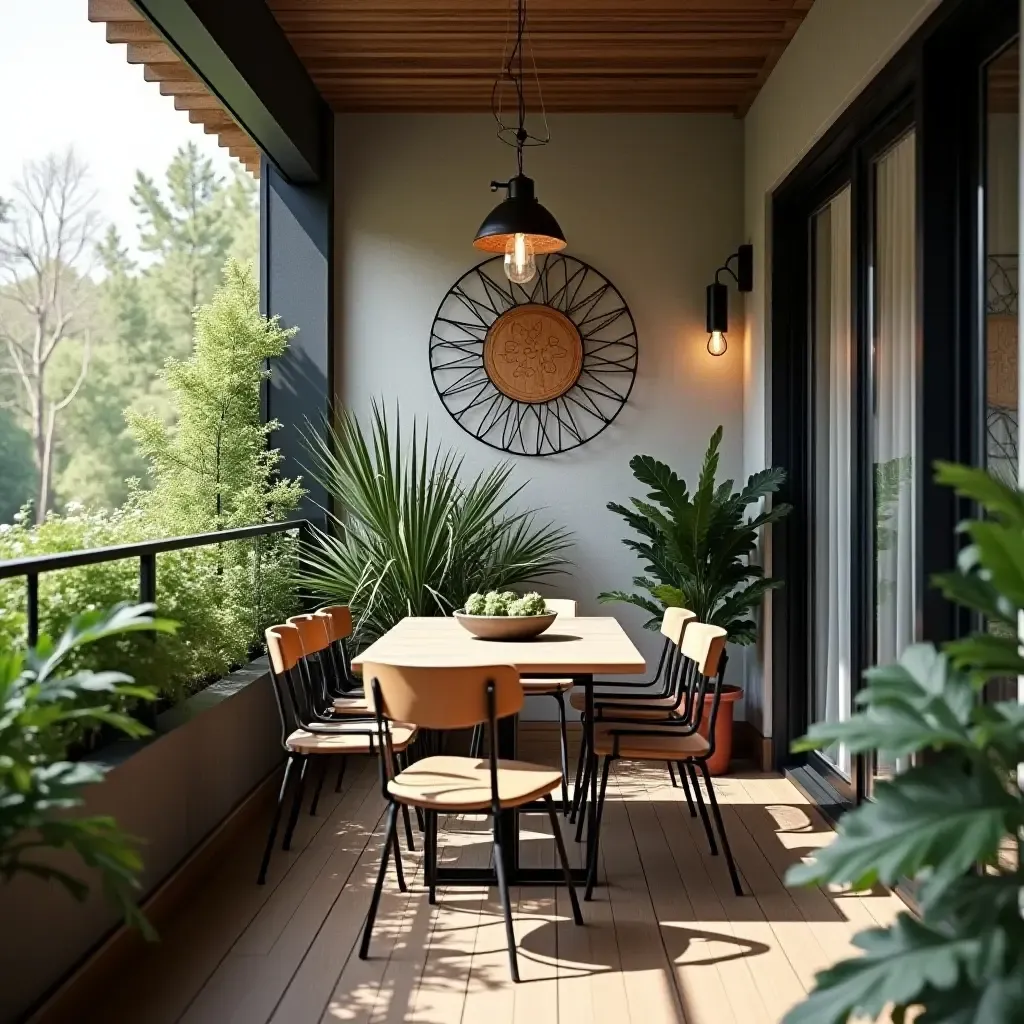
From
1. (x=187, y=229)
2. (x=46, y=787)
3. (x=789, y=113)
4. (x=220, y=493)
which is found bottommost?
(x=46, y=787)

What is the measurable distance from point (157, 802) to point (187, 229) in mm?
19350

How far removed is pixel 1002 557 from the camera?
1642mm

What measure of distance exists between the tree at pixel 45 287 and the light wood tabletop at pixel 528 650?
15.1 metres

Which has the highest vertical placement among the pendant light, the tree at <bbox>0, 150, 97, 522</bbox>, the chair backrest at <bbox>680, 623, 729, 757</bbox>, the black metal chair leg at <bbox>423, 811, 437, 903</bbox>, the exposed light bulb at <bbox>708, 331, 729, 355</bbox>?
the tree at <bbox>0, 150, 97, 522</bbox>

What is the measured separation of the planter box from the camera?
280 centimetres

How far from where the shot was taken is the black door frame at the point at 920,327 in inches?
138

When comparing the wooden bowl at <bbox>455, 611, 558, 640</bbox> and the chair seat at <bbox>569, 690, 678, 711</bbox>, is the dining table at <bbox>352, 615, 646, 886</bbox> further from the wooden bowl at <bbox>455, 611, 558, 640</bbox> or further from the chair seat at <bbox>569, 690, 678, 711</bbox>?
the chair seat at <bbox>569, 690, 678, 711</bbox>

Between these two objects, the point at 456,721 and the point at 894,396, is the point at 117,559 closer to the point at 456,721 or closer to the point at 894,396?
the point at 456,721

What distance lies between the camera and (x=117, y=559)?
11.9 feet

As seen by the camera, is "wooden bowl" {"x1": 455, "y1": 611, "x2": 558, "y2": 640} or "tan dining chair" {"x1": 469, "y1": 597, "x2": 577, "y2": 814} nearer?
"wooden bowl" {"x1": 455, "y1": 611, "x2": 558, "y2": 640}

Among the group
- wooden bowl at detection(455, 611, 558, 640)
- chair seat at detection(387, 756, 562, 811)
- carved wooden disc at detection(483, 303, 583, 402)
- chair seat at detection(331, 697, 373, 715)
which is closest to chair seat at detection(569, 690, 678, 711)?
wooden bowl at detection(455, 611, 558, 640)

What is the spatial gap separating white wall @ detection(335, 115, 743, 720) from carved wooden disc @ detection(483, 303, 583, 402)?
1.10 ft

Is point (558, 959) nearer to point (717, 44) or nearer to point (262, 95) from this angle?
point (262, 95)

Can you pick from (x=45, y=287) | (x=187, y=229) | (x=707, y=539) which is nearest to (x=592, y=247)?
(x=707, y=539)
